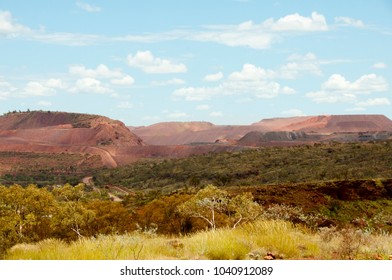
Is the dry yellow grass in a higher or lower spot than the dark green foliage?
higher

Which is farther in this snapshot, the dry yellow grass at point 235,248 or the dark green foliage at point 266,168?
the dark green foliage at point 266,168

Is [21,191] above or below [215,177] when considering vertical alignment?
above

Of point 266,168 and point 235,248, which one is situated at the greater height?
point 235,248

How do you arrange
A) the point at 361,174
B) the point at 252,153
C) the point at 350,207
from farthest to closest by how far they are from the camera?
the point at 252,153, the point at 361,174, the point at 350,207

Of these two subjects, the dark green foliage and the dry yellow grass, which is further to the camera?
the dark green foliage

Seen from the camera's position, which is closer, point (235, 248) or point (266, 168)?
point (235, 248)

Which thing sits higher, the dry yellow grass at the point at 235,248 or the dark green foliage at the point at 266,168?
the dry yellow grass at the point at 235,248

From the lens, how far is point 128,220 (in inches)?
1651
